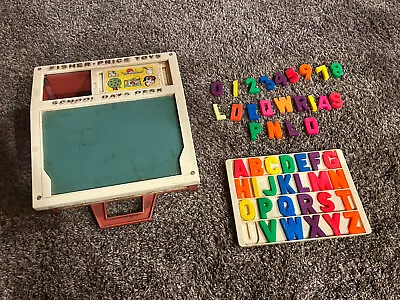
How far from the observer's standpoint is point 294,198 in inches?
35.0

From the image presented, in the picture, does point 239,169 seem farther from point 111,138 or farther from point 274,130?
point 111,138

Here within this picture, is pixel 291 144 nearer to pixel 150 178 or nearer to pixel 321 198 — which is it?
pixel 321 198

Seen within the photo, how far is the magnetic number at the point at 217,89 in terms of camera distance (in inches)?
40.9

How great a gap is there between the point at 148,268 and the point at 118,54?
0.56 m

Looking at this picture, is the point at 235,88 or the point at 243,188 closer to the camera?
the point at 243,188

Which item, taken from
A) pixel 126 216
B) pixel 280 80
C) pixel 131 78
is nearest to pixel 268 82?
pixel 280 80

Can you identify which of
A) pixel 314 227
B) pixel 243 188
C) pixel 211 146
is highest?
pixel 211 146

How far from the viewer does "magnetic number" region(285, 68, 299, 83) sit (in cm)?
106

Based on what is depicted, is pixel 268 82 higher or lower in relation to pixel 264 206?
higher

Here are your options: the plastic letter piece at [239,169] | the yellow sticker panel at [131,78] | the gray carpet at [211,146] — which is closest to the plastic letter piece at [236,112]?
the gray carpet at [211,146]

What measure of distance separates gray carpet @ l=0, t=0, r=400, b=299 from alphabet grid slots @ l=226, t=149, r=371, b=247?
0.02 meters

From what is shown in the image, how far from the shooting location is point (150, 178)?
74 cm

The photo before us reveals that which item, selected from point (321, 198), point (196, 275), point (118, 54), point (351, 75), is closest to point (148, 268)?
point (196, 275)

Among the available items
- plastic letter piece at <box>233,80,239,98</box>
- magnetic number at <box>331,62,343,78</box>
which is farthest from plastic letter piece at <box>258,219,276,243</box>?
magnetic number at <box>331,62,343,78</box>
